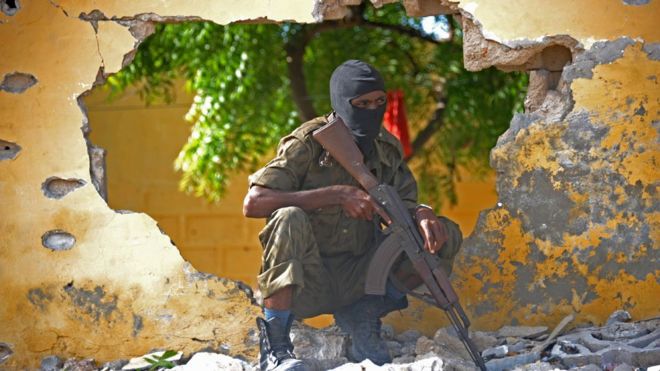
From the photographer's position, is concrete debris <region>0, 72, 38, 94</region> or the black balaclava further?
concrete debris <region>0, 72, 38, 94</region>

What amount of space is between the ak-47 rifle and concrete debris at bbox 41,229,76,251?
1.38 m

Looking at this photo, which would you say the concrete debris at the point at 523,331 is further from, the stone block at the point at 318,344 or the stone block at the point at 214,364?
the stone block at the point at 214,364

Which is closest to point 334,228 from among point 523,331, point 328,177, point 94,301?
point 328,177

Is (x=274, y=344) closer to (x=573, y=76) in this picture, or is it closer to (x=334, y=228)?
(x=334, y=228)

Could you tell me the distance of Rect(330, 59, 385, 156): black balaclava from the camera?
525cm

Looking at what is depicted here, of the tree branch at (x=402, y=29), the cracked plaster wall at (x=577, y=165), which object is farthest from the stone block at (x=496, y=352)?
the tree branch at (x=402, y=29)

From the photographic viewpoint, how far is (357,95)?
207 inches

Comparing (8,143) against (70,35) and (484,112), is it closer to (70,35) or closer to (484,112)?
(70,35)

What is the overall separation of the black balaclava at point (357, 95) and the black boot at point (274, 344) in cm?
88

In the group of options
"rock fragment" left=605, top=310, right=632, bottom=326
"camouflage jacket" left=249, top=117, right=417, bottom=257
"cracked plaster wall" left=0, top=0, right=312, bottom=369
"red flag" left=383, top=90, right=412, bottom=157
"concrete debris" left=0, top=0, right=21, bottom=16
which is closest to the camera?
"camouflage jacket" left=249, top=117, right=417, bottom=257

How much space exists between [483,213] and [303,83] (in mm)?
3641

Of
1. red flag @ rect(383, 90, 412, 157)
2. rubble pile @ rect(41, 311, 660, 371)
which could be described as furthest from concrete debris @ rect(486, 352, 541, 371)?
Answer: red flag @ rect(383, 90, 412, 157)

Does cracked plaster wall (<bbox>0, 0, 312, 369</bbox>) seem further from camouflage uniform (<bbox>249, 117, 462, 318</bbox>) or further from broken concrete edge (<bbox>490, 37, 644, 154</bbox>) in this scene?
broken concrete edge (<bbox>490, 37, 644, 154</bbox>)

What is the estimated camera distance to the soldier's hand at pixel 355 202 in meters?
5.10
